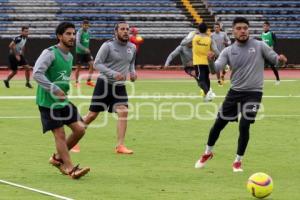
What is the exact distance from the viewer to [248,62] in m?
12.2

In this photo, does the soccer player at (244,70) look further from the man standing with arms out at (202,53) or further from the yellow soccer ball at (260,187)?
the man standing with arms out at (202,53)

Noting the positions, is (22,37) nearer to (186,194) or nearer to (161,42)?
(161,42)

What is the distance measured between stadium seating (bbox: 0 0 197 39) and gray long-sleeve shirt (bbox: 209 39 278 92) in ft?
103

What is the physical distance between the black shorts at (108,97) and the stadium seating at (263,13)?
3123 centimetres

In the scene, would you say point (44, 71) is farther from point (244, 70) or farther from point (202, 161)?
point (244, 70)

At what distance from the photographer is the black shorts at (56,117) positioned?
1148cm

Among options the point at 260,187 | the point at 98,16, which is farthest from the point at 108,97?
the point at 98,16

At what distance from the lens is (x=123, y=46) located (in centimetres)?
1447

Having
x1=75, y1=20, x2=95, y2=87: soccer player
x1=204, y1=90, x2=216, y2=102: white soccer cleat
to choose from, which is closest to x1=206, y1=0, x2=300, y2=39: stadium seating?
x1=75, y1=20, x2=95, y2=87: soccer player

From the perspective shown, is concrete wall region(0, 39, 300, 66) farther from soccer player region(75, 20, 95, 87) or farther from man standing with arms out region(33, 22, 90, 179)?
man standing with arms out region(33, 22, 90, 179)

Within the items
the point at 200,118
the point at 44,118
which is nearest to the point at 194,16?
the point at 200,118

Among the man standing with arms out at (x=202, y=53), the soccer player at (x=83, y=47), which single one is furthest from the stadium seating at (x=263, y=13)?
the man standing with arms out at (x=202, y=53)

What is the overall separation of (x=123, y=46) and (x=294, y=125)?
5.27m

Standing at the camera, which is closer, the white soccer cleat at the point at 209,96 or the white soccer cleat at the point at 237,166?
the white soccer cleat at the point at 237,166
